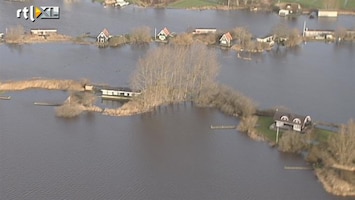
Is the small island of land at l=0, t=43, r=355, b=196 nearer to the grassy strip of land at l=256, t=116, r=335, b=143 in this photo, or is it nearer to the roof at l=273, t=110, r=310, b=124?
the grassy strip of land at l=256, t=116, r=335, b=143

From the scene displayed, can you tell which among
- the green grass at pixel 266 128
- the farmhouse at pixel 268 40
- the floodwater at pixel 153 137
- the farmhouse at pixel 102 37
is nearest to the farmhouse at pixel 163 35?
the floodwater at pixel 153 137

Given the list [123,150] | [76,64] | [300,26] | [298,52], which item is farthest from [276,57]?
[123,150]

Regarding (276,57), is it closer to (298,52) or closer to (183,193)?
(298,52)

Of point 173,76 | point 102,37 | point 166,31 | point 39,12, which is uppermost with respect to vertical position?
point 39,12

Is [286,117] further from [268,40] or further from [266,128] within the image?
[268,40]

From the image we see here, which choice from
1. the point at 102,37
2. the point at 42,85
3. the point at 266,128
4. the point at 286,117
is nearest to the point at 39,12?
the point at 102,37

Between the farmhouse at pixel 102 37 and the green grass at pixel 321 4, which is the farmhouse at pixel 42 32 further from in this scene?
the green grass at pixel 321 4
